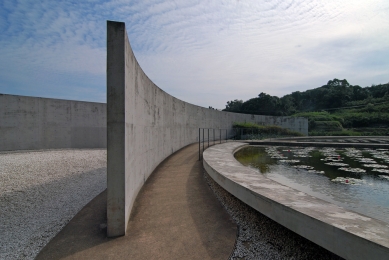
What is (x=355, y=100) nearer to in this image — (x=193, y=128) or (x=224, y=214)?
(x=193, y=128)

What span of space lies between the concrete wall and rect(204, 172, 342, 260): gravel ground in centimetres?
1045

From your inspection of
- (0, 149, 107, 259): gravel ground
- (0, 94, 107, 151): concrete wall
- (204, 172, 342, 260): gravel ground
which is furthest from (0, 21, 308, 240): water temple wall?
(204, 172, 342, 260): gravel ground

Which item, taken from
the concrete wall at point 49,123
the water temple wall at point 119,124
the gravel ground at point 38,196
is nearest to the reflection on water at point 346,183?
the water temple wall at point 119,124

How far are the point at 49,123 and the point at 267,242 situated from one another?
37.0 feet

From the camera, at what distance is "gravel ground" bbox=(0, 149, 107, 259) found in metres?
2.90

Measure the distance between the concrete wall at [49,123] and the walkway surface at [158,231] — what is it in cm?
795

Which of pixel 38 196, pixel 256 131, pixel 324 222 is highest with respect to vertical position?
pixel 256 131

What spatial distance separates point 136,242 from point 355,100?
51452 mm

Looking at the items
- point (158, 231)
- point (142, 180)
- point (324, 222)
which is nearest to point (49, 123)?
point (142, 180)

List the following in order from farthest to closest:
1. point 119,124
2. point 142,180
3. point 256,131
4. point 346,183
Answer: point 256,131, point 346,183, point 142,180, point 119,124

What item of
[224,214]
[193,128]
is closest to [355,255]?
[224,214]

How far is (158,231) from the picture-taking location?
2.92 metres

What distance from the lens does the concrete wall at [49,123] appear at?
970 centimetres

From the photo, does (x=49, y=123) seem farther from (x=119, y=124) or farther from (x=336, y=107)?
(x=336, y=107)
